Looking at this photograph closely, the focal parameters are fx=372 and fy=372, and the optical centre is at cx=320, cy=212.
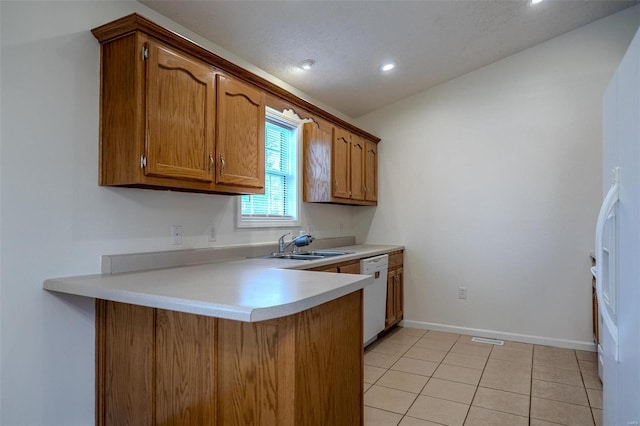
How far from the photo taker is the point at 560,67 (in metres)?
3.65

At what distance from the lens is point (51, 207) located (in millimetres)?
1751

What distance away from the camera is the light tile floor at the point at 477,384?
231 centimetres

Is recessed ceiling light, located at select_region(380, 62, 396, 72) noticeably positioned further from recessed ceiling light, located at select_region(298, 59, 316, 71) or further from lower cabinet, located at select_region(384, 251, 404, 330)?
lower cabinet, located at select_region(384, 251, 404, 330)

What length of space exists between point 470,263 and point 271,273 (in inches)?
111

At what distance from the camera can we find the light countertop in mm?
1202

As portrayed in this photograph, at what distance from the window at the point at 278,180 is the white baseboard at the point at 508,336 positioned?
76.8 inches

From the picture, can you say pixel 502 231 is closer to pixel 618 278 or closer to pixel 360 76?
pixel 360 76

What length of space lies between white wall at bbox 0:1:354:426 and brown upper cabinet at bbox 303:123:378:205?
1.77 meters

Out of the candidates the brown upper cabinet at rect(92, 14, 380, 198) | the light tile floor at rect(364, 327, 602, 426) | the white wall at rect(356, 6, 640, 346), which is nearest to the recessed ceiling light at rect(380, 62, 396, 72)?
the white wall at rect(356, 6, 640, 346)

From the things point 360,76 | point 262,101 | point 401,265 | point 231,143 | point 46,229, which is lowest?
point 401,265

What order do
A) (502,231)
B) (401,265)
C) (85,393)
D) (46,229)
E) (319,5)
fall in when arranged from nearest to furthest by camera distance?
(46,229)
(85,393)
(319,5)
(502,231)
(401,265)

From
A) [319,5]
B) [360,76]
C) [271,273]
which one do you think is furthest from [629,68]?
[360,76]

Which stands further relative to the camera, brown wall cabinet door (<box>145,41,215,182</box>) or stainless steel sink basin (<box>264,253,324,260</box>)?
stainless steel sink basin (<box>264,253,324,260</box>)

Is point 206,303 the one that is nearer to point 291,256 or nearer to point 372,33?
point 291,256
